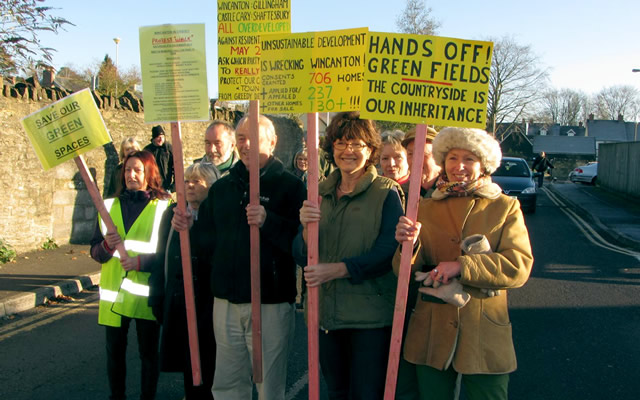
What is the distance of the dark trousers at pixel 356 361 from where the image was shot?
2.91 metres

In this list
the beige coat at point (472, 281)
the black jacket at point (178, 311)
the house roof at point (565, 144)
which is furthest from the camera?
the house roof at point (565, 144)

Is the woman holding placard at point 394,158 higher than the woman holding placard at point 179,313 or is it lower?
higher

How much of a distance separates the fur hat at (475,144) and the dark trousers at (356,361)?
97 centimetres

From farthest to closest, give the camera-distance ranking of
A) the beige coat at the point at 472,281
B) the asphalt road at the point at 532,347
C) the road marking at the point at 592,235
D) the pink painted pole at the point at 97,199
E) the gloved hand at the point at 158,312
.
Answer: the road marking at the point at 592,235 < the asphalt road at the point at 532,347 < the gloved hand at the point at 158,312 < the pink painted pole at the point at 97,199 < the beige coat at the point at 472,281

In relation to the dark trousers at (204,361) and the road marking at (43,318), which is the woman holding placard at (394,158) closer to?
the dark trousers at (204,361)

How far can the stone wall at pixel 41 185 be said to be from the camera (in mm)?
8773

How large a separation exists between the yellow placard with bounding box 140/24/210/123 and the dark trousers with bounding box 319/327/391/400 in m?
1.41

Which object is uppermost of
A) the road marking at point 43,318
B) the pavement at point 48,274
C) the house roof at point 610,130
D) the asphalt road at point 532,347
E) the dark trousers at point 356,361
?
the house roof at point 610,130

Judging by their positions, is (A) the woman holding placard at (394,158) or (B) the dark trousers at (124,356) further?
(A) the woman holding placard at (394,158)

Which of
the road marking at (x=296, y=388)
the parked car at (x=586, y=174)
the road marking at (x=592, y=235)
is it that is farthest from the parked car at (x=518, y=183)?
the parked car at (x=586, y=174)

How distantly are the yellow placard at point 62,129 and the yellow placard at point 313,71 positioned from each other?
3.83ft

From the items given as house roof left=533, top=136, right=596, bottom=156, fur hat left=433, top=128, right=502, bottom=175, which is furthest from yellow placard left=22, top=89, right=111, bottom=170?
house roof left=533, top=136, right=596, bottom=156

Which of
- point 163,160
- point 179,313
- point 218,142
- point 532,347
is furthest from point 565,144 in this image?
point 179,313

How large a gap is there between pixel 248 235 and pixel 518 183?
47.9ft
